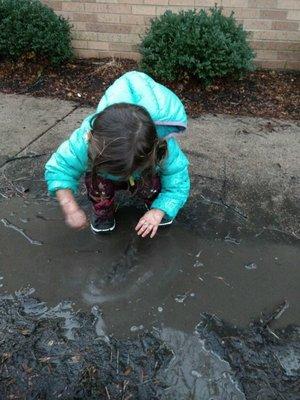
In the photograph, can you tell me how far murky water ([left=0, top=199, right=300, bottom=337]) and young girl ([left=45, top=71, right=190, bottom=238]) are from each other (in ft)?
0.60

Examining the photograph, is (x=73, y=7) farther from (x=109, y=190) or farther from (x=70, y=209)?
(x=70, y=209)

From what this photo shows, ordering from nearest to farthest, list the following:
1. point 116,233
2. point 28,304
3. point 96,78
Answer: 1. point 28,304
2. point 116,233
3. point 96,78

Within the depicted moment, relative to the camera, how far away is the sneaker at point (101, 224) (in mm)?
2545

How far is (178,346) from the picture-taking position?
203cm

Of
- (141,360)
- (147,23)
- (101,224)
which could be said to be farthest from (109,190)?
(147,23)

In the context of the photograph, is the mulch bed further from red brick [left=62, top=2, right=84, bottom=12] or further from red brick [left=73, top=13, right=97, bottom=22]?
red brick [left=62, top=2, right=84, bottom=12]

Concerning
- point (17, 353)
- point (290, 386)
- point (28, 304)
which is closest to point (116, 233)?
point (28, 304)

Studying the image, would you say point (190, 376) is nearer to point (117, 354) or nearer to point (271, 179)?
point (117, 354)

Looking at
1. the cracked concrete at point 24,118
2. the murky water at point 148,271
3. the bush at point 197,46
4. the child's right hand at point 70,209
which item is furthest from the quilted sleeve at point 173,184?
the bush at point 197,46

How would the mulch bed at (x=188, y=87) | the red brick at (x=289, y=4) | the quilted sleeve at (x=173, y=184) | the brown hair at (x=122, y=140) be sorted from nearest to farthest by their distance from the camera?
the brown hair at (x=122, y=140)
the quilted sleeve at (x=173, y=184)
the mulch bed at (x=188, y=87)
the red brick at (x=289, y=4)

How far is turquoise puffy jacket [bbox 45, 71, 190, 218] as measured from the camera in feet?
7.19

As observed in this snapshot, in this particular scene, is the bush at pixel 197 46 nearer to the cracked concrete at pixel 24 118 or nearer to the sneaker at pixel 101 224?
the cracked concrete at pixel 24 118

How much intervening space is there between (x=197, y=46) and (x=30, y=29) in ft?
5.12

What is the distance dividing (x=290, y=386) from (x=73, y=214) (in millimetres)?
1295
